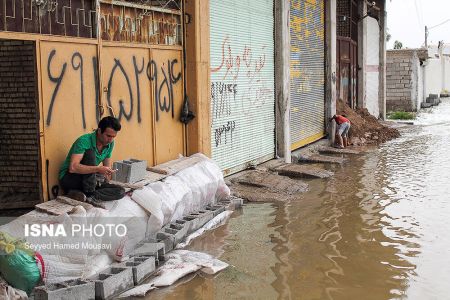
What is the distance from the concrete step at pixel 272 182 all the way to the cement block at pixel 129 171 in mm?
3155

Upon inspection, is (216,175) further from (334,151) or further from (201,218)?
(334,151)

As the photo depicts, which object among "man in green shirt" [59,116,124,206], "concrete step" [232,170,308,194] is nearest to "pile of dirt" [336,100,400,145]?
"concrete step" [232,170,308,194]

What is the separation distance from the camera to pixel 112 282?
15.9ft

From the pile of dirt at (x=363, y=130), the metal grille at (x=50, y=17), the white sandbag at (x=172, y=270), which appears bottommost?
the white sandbag at (x=172, y=270)

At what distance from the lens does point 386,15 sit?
23.3m

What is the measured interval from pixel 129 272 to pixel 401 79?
2649 centimetres

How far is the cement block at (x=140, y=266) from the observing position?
5164mm

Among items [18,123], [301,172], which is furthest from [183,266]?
[301,172]

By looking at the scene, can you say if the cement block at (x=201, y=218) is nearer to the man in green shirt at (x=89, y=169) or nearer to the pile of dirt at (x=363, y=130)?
the man in green shirt at (x=89, y=169)

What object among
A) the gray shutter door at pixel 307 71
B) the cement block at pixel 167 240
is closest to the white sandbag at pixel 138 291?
the cement block at pixel 167 240

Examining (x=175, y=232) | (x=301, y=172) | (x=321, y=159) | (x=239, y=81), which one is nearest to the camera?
(x=175, y=232)

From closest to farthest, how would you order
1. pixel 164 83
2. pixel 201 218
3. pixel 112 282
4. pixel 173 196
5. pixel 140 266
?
1. pixel 112 282
2. pixel 140 266
3. pixel 173 196
4. pixel 201 218
5. pixel 164 83

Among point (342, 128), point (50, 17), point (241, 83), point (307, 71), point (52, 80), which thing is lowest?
point (342, 128)

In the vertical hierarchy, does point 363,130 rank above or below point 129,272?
above
